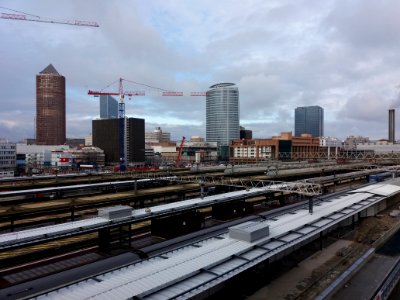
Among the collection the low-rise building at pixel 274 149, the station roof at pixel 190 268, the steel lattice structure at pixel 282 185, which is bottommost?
the station roof at pixel 190 268

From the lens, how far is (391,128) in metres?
174

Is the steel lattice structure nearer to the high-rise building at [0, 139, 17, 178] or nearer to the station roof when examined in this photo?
the station roof

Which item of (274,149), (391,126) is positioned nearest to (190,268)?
(274,149)

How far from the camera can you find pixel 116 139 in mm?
175625

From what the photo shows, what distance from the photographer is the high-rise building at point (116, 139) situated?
176750mm

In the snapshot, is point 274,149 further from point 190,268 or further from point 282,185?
point 190,268

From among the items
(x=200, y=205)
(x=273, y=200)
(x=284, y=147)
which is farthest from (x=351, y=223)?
(x=284, y=147)

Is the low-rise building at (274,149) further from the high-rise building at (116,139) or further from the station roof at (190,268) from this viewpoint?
the station roof at (190,268)

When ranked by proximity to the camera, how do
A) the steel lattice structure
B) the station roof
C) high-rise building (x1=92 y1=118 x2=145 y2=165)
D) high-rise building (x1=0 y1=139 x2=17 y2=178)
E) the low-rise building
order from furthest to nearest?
high-rise building (x1=92 y1=118 x2=145 y2=165), the low-rise building, high-rise building (x1=0 y1=139 x2=17 y2=178), the steel lattice structure, the station roof

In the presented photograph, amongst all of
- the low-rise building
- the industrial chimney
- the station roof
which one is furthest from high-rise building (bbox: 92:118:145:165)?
the station roof

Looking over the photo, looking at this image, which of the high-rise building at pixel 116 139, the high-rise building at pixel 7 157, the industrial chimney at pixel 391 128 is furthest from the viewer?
the high-rise building at pixel 116 139

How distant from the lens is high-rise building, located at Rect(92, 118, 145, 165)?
580ft

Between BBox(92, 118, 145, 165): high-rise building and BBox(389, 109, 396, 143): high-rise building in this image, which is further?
BBox(92, 118, 145, 165): high-rise building

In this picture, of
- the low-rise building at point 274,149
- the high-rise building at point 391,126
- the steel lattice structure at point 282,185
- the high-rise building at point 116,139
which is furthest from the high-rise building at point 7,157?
the high-rise building at point 391,126
